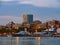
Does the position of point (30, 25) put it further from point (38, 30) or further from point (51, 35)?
point (51, 35)

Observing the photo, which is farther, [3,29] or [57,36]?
[57,36]

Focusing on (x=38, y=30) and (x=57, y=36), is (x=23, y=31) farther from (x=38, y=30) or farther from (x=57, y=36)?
(x=57, y=36)

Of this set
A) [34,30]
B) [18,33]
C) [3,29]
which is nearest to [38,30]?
[34,30]

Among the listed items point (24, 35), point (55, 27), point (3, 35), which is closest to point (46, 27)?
point (55, 27)

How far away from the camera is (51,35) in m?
66.4

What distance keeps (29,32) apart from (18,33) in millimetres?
3258

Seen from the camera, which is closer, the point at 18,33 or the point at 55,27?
the point at 18,33

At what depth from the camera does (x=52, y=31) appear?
226 feet

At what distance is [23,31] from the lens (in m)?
65.9

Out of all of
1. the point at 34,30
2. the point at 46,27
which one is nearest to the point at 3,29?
the point at 34,30

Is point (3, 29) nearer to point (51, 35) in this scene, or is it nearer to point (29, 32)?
point (29, 32)

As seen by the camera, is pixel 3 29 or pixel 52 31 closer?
pixel 3 29

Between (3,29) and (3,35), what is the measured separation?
21.8 feet

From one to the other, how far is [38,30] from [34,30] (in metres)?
1.70
